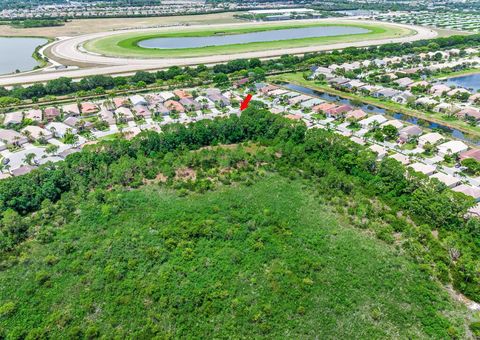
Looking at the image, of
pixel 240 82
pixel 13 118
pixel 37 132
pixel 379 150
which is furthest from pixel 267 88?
pixel 13 118

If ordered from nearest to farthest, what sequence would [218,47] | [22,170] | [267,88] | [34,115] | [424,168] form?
[424,168]
[22,170]
[34,115]
[267,88]
[218,47]

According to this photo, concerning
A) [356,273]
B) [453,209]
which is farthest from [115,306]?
[453,209]

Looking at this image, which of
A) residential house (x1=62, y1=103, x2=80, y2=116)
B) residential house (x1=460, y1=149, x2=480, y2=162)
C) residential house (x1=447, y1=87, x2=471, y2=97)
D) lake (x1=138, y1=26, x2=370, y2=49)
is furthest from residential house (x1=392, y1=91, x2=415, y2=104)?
lake (x1=138, y1=26, x2=370, y2=49)

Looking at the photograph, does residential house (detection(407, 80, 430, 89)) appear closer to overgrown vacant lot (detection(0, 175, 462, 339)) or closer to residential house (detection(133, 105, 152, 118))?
overgrown vacant lot (detection(0, 175, 462, 339))

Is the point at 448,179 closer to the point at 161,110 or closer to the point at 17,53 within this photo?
the point at 161,110

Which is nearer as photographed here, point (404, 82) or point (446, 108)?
Result: point (446, 108)

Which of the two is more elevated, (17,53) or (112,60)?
(17,53)

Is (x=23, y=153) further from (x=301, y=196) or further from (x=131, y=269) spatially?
(x=301, y=196)
